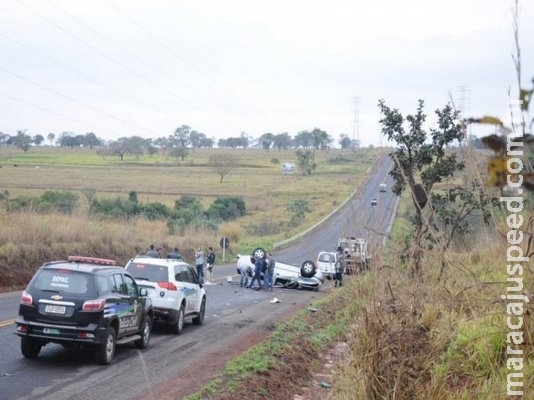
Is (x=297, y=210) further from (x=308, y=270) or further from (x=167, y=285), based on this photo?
(x=167, y=285)

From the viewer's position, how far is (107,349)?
13695 mm

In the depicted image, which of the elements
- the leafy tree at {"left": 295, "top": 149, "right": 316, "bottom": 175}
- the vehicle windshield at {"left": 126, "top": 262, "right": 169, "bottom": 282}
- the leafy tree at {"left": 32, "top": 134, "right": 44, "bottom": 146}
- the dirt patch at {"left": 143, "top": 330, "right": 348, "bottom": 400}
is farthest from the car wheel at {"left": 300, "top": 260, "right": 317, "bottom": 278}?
the leafy tree at {"left": 32, "top": 134, "right": 44, "bottom": 146}

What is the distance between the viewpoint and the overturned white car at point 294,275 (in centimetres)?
3453

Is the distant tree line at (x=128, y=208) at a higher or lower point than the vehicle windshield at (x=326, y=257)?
higher

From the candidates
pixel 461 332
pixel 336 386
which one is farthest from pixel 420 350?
pixel 336 386

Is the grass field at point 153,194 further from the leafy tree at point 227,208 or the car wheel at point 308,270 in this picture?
the car wheel at point 308,270

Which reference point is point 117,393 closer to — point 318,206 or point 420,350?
point 420,350

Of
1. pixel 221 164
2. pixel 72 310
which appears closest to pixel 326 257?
pixel 72 310

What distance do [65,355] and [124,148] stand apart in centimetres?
13315

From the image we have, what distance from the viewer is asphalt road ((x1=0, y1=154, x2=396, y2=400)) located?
9438 mm

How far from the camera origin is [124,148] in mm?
144875

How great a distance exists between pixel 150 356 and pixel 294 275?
833 inches

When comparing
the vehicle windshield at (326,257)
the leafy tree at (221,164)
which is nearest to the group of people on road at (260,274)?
the vehicle windshield at (326,257)

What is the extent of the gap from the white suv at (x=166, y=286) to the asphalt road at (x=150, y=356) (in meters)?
0.52
